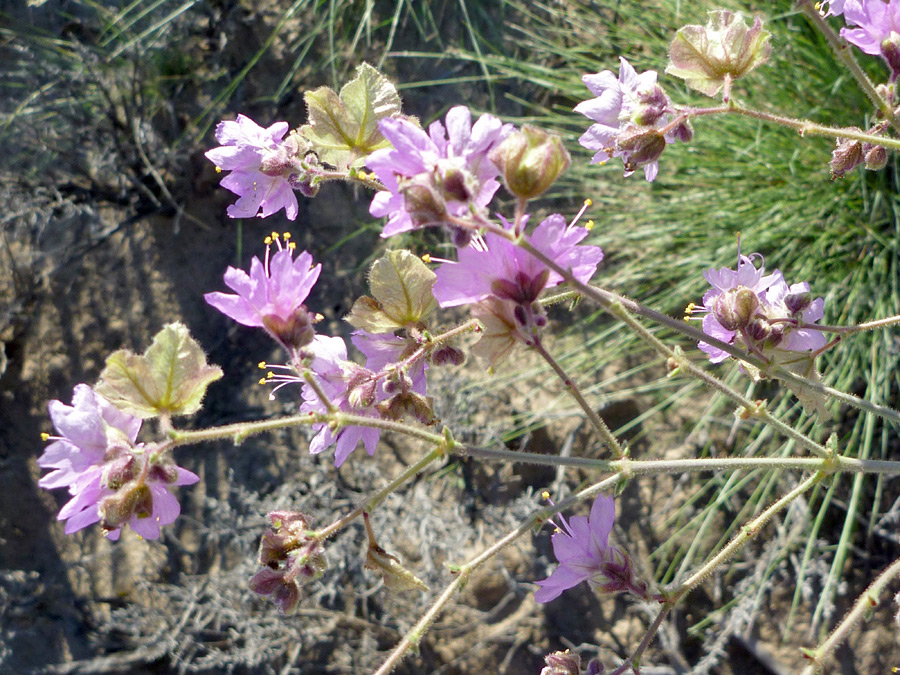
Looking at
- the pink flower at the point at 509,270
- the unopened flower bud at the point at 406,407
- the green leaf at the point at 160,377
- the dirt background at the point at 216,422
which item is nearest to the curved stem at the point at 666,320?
the pink flower at the point at 509,270

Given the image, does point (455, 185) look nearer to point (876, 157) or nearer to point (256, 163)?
point (256, 163)

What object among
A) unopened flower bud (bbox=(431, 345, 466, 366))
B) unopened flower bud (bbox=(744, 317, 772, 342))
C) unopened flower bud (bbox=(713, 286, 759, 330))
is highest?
unopened flower bud (bbox=(713, 286, 759, 330))

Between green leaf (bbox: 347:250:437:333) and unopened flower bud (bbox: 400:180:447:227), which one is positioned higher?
unopened flower bud (bbox: 400:180:447:227)

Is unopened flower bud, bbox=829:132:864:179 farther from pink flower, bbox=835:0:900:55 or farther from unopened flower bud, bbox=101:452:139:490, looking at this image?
unopened flower bud, bbox=101:452:139:490

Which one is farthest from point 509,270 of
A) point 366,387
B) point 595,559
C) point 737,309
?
point 595,559

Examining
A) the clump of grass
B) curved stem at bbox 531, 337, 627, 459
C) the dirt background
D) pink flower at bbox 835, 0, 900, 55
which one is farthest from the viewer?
the dirt background

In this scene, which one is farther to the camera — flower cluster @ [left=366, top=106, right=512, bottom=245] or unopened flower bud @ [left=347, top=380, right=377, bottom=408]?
unopened flower bud @ [left=347, top=380, right=377, bottom=408]

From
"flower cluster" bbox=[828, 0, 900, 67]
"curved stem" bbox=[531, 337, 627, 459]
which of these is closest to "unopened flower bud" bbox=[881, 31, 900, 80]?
"flower cluster" bbox=[828, 0, 900, 67]
